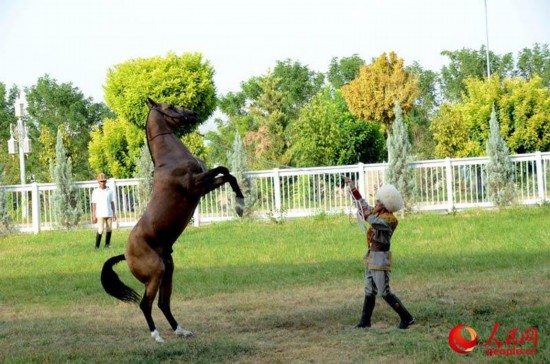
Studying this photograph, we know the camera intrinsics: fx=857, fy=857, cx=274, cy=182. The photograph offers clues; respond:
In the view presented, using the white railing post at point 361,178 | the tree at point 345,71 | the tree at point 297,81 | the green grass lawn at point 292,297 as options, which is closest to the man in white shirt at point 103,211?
the green grass lawn at point 292,297

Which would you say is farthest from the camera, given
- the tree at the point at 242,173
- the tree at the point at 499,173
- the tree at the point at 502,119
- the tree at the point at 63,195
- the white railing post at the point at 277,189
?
the tree at the point at 502,119

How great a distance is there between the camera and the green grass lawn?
7746mm

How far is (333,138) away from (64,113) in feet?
66.5

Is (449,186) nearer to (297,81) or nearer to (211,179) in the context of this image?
(211,179)

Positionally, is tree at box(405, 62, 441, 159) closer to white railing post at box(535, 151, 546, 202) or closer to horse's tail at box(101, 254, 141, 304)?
white railing post at box(535, 151, 546, 202)

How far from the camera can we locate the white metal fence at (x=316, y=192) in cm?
2406

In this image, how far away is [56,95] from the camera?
5009 cm

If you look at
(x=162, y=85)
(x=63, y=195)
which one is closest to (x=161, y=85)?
(x=162, y=85)

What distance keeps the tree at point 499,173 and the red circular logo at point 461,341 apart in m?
16.2

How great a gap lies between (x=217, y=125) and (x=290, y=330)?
145ft

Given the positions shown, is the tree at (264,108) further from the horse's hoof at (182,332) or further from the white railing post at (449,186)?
the horse's hoof at (182,332)

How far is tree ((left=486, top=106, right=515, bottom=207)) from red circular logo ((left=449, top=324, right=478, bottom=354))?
16.2 m

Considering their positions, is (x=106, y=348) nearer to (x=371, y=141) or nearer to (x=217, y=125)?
(x=371, y=141)

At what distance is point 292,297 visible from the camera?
1117 cm
